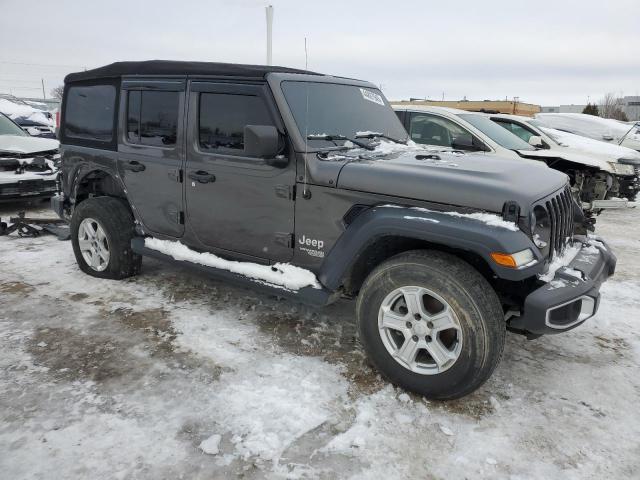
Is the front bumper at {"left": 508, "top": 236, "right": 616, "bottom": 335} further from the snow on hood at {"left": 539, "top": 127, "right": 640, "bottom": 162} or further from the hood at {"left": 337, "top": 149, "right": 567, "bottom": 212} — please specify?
the snow on hood at {"left": 539, "top": 127, "right": 640, "bottom": 162}

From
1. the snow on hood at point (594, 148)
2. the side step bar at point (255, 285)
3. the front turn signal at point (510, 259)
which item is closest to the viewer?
the front turn signal at point (510, 259)

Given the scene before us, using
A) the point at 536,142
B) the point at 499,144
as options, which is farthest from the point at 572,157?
the point at 499,144

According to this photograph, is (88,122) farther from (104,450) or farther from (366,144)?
(104,450)

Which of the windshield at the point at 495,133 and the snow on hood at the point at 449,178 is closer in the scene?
the snow on hood at the point at 449,178

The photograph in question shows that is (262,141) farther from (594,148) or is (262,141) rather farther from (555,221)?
(594,148)

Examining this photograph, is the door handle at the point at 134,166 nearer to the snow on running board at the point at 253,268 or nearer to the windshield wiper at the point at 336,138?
the snow on running board at the point at 253,268

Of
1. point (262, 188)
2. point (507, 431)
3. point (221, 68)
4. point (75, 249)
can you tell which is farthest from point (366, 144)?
point (75, 249)

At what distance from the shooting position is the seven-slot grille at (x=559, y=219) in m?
2.92

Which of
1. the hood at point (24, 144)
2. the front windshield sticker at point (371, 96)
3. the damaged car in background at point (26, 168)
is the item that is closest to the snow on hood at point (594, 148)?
the front windshield sticker at point (371, 96)

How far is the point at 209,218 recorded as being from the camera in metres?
3.80

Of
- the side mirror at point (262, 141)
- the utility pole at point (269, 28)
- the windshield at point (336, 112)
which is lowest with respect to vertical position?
the side mirror at point (262, 141)

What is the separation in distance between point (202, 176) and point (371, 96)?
1.61m

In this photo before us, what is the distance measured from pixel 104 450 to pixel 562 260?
280 centimetres

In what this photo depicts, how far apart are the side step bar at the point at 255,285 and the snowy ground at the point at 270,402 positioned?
38 cm
